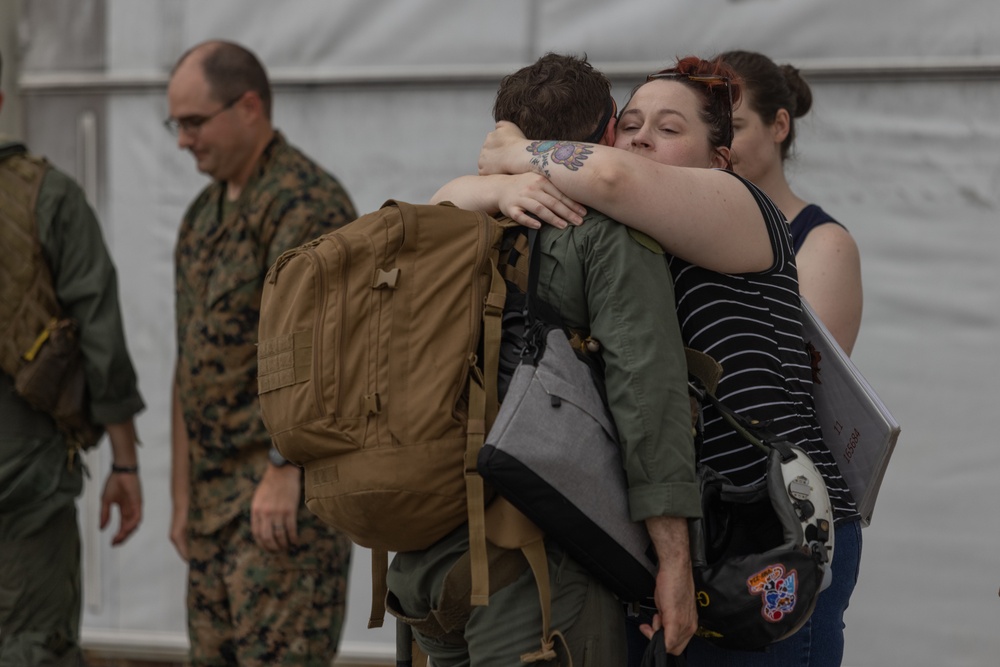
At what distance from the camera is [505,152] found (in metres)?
1.97

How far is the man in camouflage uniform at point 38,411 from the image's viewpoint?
3.33 metres

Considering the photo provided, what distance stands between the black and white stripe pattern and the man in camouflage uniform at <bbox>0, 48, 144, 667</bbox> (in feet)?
6.82

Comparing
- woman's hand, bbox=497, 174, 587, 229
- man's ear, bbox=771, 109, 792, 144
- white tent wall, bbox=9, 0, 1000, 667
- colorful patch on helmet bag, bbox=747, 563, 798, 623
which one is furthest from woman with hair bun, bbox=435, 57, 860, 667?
white tent wall, bbox=9, 0, 1000, 667

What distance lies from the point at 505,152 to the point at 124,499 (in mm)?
2227

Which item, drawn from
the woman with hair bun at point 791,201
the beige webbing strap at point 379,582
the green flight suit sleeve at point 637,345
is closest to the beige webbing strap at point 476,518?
the green flight suit sleeve at point 637,345

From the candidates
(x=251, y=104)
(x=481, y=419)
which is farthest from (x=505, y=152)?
(x=251, y=104)

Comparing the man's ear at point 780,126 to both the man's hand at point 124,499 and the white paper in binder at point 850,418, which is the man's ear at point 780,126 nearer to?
the white paper in binder at point 850,418

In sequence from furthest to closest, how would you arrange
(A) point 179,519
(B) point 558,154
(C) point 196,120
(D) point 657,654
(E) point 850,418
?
(A) point 179,519 < (C) point 196,120 < (E) point 850,418 < (B) point 558,154 < (D) point 657,654

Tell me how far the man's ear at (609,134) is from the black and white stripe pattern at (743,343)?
0.24 m

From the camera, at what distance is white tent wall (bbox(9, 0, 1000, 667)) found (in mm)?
3814

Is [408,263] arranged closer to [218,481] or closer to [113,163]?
[218,481]

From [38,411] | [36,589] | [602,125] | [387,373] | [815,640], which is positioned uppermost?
[602,125]

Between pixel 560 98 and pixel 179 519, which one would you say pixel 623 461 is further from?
pixel 179 519

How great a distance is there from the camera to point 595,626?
72.1 inches
